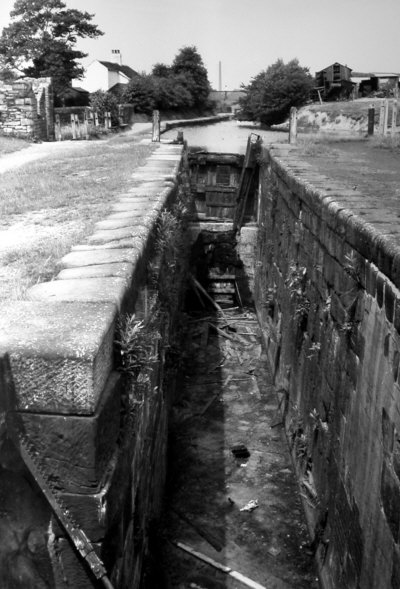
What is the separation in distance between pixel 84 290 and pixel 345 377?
2370mm

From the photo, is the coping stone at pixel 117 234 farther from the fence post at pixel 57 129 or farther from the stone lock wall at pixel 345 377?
the fence post at pixel 57 129

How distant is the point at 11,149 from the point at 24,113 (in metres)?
4.90

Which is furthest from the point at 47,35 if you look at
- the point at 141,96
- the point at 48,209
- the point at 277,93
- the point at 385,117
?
the point at 48,209

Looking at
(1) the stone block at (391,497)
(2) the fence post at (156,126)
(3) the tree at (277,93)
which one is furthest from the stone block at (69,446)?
(3) the tree at (277,93)

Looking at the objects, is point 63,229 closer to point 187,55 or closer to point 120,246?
point 120,246

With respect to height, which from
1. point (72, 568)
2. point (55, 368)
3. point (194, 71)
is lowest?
point (72, 568)

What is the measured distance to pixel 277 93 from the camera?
135 ft

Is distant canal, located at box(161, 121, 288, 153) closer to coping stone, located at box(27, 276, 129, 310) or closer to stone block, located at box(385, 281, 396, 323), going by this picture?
stone block, located at box(385, 281, 396, 323)

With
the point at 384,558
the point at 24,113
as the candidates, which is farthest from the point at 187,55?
the point at 384,558

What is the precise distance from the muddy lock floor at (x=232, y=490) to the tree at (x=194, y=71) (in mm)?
46384

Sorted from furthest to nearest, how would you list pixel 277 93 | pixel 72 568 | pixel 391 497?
pixel 277 93 → pixel 391 497 → pixel 72 568

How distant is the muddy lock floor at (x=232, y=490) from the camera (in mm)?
5539

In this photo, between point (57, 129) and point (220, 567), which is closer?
point (220, 567)

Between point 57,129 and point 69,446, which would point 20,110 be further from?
point 69,446
